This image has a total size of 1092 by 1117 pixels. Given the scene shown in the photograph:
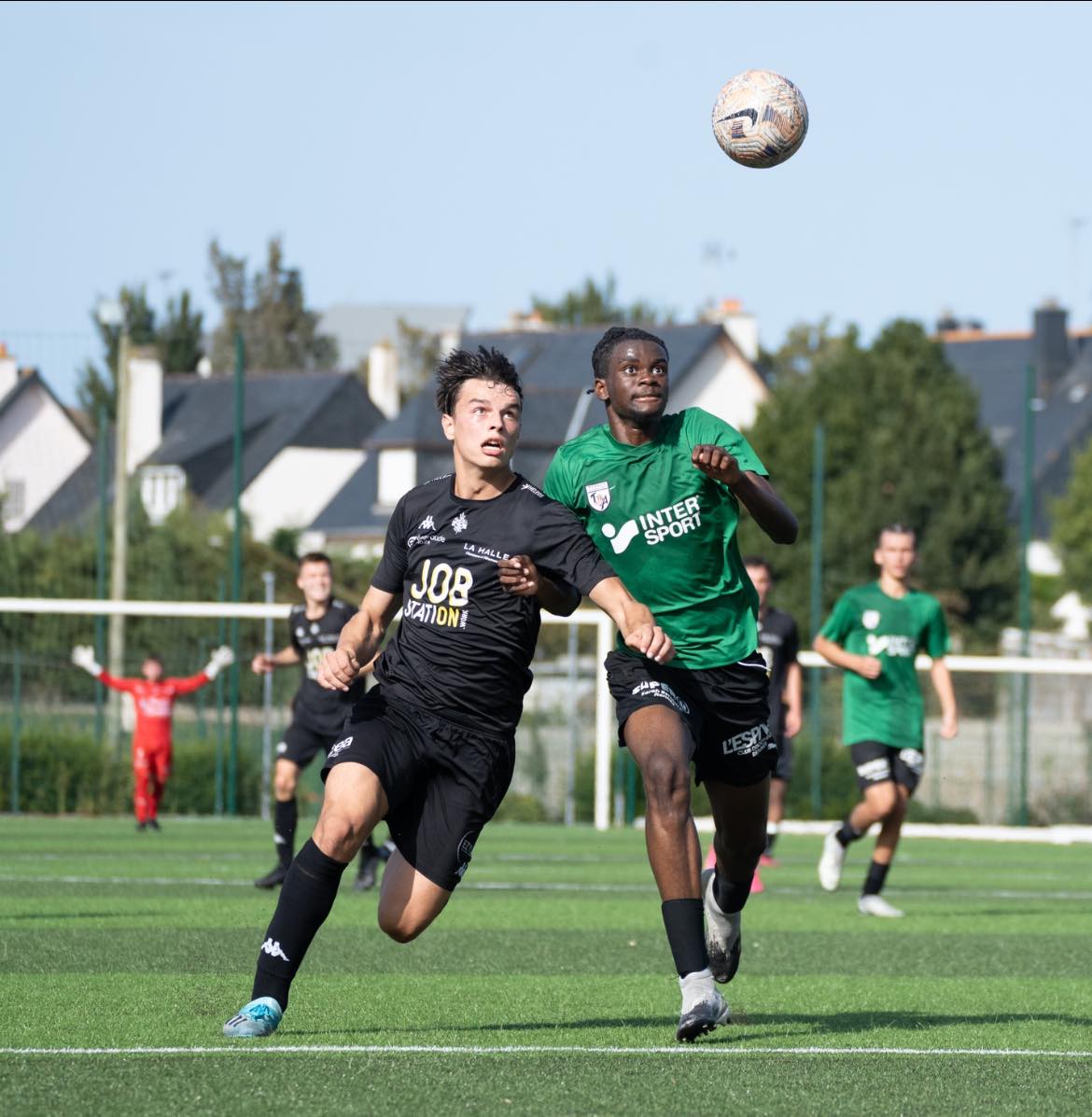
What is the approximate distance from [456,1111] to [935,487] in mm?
42897

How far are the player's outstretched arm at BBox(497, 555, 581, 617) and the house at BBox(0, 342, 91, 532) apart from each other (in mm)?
21605

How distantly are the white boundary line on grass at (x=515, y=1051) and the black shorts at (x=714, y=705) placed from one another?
1.00m

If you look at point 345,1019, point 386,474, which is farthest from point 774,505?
point 386,474

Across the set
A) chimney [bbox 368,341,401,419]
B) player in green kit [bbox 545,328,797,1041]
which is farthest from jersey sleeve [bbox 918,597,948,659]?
chimney [bbox 368,341,401,419]

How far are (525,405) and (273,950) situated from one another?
39.8m

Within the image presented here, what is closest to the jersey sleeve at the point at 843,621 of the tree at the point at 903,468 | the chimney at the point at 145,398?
the tree at the point at 903,468

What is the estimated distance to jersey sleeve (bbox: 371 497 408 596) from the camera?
248 inches

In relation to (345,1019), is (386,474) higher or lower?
higher

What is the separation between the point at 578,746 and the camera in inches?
966

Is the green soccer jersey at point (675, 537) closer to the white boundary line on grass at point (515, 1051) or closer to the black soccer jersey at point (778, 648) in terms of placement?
the white boundary line on grass at point (515, 1051)

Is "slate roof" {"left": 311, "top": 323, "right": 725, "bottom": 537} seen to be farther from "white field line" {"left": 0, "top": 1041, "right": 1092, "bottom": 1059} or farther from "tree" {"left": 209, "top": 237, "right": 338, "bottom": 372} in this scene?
"white field line" {"left": 0, "top": 1041, "right": 1092, "bottom": 1059}

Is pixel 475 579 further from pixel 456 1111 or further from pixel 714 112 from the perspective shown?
pixel 714 112

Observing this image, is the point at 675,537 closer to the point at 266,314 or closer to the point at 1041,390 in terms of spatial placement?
the point at 1041,390

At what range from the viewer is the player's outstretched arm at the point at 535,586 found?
5.95m
